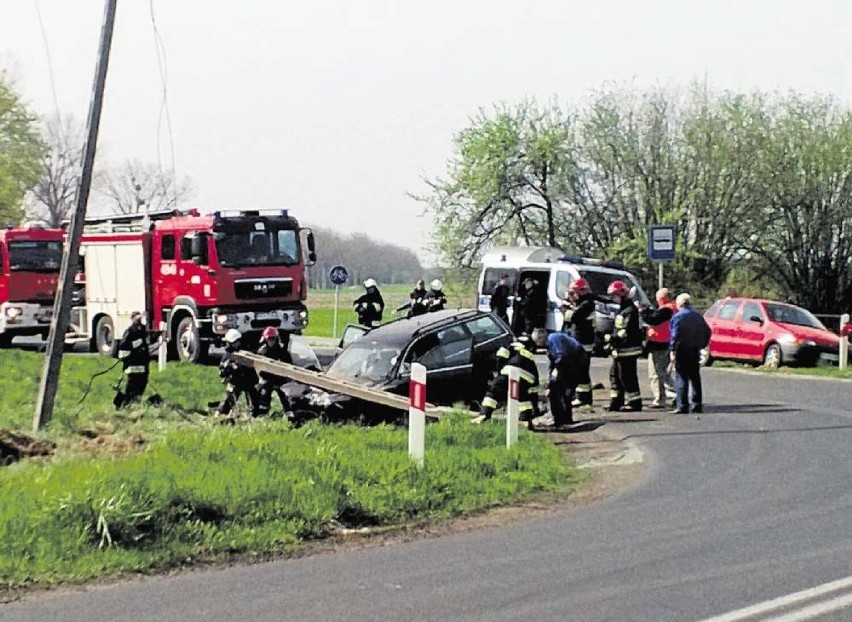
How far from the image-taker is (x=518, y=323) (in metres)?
28.0

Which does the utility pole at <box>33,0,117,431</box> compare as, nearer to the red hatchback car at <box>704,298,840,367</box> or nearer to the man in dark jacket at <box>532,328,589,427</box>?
the man in dark jacket at <box>532,328,589,427</box>

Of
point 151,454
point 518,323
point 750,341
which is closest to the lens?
point 151,454

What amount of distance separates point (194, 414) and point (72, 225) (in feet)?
10.7

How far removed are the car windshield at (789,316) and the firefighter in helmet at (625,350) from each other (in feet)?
30.9

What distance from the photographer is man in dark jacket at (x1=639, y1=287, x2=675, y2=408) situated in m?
17.7

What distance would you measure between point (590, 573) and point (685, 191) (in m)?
34.4

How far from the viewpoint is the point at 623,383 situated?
17.4 meters

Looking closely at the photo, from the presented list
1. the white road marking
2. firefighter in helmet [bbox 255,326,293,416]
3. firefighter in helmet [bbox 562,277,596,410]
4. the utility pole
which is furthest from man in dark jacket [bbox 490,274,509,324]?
the white road marking

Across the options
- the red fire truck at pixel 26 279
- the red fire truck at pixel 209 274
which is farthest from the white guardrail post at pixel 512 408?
the red fire truck at pixel 26 279

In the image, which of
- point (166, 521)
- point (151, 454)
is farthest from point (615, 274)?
point (166, 521)

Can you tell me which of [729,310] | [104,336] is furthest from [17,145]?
[729,310]

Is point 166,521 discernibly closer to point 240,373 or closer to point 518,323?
point 240,373

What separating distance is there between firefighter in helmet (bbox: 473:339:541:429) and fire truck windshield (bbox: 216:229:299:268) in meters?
10.5

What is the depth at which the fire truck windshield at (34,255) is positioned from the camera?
31.6 meters
